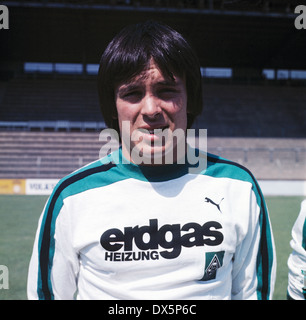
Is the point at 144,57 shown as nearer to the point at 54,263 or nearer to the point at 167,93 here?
the point at 167,93

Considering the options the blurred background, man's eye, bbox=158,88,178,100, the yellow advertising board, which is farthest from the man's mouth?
the yellow advertising board

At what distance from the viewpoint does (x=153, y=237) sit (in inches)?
46.3

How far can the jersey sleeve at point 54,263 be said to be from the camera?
1.19 metres

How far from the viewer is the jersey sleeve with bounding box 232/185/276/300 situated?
4.07 feet

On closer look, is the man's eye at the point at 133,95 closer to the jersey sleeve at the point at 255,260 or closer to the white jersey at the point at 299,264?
the jersey sleeve at the point at 255,260

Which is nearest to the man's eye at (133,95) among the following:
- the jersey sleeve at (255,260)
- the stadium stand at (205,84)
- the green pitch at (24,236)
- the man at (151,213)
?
the man at (151,213)

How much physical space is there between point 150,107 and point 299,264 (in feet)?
4.59

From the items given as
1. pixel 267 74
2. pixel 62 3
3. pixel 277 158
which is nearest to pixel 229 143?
pixel 277 158

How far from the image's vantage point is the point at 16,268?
13.6ft

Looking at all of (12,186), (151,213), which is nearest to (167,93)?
(151,213)

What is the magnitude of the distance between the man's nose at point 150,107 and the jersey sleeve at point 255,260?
1.67ft

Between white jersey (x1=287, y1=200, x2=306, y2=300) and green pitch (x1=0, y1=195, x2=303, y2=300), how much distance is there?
1639 mm

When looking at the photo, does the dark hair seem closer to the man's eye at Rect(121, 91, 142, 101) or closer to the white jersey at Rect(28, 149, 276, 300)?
the man's eye at Rect(121, 91, 142, 101)

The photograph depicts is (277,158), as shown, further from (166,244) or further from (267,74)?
(166,244)
